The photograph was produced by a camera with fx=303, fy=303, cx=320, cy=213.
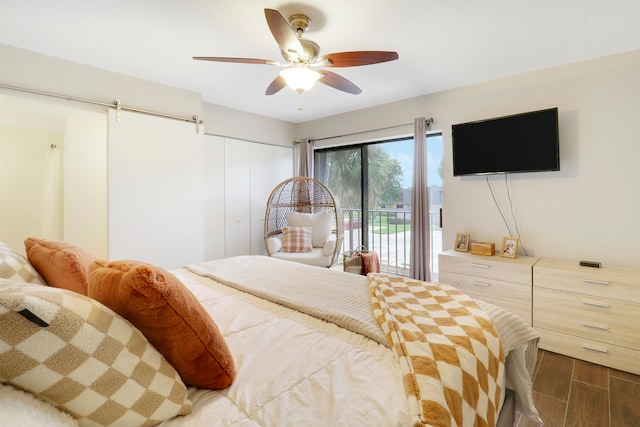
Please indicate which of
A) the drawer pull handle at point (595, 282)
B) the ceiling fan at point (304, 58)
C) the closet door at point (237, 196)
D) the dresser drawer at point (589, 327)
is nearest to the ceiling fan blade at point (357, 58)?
the ceiling fan at point (304, 58)

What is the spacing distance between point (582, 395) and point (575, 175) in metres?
1.78

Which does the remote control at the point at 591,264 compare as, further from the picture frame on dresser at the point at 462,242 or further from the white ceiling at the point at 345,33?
the white ceiling at the point at 345,33

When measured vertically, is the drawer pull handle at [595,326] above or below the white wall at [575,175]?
below

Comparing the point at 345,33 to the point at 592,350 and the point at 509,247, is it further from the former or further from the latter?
the point at 592,350

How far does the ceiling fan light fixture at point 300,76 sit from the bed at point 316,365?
131cm

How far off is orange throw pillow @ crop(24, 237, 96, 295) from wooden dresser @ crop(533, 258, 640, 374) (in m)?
2.93

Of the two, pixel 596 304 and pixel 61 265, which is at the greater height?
pixel 61 265

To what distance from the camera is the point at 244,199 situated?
14.2 ft

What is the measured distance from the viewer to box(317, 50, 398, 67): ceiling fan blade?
6.11 ft

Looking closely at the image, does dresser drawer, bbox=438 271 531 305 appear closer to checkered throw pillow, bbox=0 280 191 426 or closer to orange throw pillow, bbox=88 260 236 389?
orange throw pillow, bbox=88 260 236 389

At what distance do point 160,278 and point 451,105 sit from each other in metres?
3.44

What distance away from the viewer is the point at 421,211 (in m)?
3.52

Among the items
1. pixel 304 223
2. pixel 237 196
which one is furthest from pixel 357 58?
pixel 237 196

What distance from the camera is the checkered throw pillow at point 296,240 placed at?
3.93m
